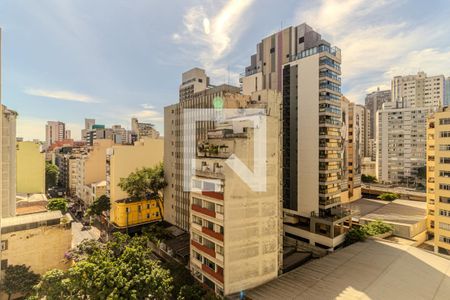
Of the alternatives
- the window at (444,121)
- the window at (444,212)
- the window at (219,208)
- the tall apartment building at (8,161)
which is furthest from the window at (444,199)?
the tall apartment building at (8,161)

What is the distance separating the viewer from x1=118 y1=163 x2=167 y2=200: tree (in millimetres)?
44562

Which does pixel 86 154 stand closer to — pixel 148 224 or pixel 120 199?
pixel 120 199

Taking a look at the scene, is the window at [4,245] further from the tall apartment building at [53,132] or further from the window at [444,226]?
the tall apartment building at [53,132]

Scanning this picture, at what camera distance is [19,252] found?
1092 inches

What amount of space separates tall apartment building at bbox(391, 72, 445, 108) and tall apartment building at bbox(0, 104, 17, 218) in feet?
442

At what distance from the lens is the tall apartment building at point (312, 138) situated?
37969 mm

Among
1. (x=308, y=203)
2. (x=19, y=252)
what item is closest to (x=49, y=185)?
(x=19, y=252)

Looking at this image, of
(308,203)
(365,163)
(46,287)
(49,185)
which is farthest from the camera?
(365,163)

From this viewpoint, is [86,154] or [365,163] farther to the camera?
[365,163]

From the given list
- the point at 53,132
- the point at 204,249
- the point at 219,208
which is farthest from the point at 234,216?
the point at 53,132

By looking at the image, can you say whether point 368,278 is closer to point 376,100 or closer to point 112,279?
point 112,279

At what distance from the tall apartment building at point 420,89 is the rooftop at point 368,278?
101 metres

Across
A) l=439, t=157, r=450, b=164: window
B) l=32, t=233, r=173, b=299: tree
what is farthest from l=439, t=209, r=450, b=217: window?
l=32, t=233, r=173, b=299: tree

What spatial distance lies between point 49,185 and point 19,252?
62709 millimetres
